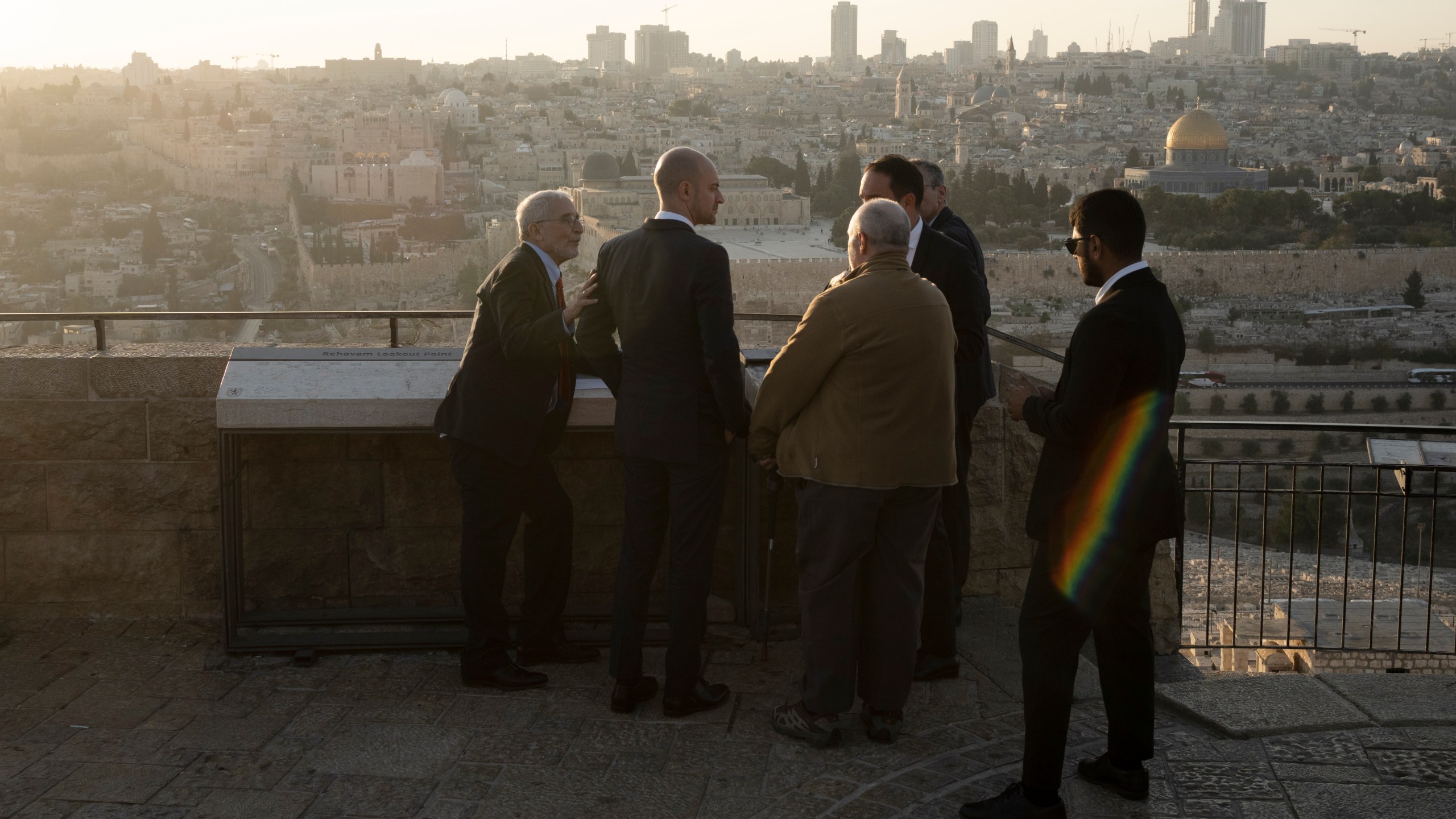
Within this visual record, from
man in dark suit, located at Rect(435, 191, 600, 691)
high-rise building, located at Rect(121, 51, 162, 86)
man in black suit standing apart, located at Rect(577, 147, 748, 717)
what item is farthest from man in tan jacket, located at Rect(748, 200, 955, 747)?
high-rise building, located at Rect(121, 51, 162, 86)

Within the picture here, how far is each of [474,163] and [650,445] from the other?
7664 centimetres

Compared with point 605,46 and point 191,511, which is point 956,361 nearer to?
point 191,511

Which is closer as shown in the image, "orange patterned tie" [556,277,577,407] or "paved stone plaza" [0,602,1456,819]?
"paved stone plaza" [0,602,1456,819]

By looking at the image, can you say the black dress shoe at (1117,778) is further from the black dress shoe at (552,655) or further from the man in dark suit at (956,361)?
the black dress shoe at (552,655)

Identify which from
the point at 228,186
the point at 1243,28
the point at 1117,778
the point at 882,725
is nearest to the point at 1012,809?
the point at 1117,778

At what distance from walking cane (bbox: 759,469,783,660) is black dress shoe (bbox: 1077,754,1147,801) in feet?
2.18

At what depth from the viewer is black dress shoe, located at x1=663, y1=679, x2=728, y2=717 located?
233 centimetres

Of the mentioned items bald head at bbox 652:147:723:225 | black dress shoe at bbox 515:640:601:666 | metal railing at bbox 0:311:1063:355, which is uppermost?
bald head at bbox 652:147:723:225

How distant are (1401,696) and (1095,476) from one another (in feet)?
3.04

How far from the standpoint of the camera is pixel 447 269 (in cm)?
4059

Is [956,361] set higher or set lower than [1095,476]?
higher

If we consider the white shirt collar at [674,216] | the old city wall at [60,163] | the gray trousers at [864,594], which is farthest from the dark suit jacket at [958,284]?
the old city wall at [60,163]

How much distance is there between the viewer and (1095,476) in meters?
1.95

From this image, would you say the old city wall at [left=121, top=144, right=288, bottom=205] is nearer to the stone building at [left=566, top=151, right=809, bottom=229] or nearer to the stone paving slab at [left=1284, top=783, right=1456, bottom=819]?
the stone building at [left=566, top=151, right=809, bottom=229]
